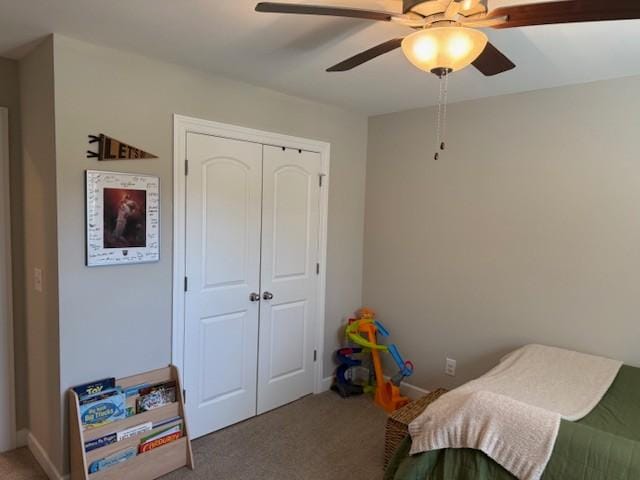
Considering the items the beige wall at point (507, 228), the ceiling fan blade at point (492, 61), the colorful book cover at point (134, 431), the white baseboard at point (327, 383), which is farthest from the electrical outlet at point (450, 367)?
the ceiling fan blade at point (492, 61)

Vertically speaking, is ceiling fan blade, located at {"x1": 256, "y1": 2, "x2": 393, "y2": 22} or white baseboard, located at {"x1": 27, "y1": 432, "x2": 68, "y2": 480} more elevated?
ceiling fan blade, located at {"x1": 256, "y1": 2, "x2": 393, "y2": 22}

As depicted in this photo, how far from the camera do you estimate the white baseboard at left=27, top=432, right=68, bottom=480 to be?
2.32 metres

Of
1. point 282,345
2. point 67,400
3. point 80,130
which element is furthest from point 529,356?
point 80,130

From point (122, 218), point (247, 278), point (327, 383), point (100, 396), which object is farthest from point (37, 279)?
point (327, 383)

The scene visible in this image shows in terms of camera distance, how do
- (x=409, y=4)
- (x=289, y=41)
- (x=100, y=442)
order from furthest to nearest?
(x=100, y=442) < (x=289, y=41) < (x=409, y=4)

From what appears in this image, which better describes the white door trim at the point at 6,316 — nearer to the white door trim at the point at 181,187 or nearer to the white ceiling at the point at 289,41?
the white ceiling at the point at 289,41

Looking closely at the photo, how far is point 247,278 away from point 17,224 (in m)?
1.44

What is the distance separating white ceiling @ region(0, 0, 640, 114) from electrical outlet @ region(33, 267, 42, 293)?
121 cm

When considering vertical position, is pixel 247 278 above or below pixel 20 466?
above

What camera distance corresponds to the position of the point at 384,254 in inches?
144

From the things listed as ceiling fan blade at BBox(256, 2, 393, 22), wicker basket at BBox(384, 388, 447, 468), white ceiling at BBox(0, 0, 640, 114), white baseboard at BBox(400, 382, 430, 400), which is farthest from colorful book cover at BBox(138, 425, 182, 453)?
ceiling fan blade at BBox(256, 2, 393, 22)

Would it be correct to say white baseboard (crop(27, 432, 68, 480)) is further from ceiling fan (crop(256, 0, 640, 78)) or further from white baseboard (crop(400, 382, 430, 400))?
ceiling fan (crop(256, 0, 640, 78))

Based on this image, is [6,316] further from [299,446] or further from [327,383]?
[327,383]

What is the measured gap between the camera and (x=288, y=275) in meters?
3.27
